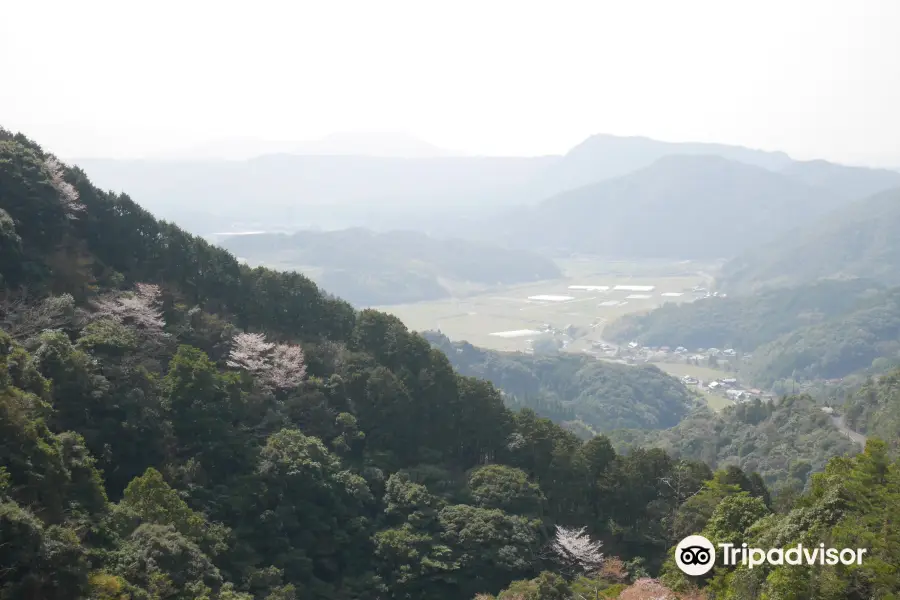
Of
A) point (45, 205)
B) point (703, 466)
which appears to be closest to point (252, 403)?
point (45, 205)

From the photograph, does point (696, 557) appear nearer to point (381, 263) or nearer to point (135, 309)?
point (135, 309)

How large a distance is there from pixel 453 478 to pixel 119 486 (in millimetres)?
10827

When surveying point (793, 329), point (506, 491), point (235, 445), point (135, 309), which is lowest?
point (793, 329)

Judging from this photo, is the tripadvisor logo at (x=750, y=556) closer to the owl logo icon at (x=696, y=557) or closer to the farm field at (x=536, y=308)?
the owl logo icon at (x=696, y=557)

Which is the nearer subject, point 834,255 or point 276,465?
point 276,465

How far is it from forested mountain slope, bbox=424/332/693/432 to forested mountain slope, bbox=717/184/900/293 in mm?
91753

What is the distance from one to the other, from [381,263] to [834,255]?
107294 millimetres

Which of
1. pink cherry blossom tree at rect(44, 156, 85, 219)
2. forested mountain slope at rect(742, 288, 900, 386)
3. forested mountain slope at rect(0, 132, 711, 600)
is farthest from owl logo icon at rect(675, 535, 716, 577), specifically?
forested mountain slope at rect(742, 288, 900, 386)

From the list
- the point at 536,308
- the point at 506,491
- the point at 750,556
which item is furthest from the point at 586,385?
the point at 750,556

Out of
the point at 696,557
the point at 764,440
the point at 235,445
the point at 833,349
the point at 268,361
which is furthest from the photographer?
the point at 833,349

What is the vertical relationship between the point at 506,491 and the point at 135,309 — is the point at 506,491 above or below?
below

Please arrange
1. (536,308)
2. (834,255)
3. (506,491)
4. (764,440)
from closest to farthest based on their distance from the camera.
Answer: (506,491), (764,440), (536,308), (834,255)

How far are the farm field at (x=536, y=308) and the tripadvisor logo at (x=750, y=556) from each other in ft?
304

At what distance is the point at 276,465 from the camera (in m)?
21.1
